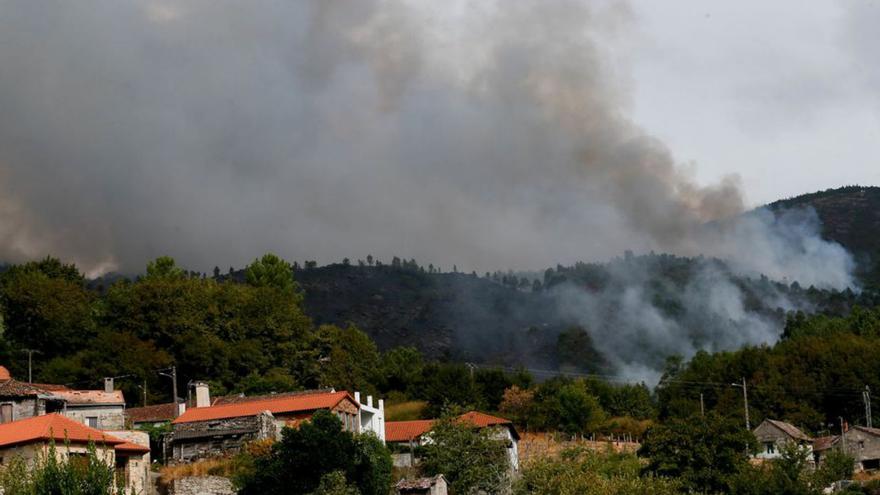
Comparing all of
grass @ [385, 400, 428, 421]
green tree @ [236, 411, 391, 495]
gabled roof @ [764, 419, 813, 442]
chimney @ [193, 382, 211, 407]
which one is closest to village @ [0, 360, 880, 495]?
chimney @ [193, 382, 211, 407]

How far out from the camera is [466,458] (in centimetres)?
6241

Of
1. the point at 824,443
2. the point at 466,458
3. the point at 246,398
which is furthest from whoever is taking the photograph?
the point at 824,443

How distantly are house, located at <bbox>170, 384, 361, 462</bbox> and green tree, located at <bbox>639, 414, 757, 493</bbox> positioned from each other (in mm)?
17780

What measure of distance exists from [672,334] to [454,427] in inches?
4514

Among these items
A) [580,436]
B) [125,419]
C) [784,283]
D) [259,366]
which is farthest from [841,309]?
[125,419]

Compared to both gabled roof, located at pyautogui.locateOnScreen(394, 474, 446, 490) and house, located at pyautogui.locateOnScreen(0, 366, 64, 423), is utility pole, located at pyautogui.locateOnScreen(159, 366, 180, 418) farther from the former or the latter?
gabled roof, located at pyautogui.locateOnScreen(394, 474, 446, 490)

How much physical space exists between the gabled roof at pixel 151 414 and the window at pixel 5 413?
10.4 m

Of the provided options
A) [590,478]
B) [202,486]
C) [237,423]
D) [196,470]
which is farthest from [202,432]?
[590,478]

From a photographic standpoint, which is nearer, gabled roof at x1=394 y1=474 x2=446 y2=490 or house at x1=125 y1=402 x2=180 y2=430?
gabled roof at x1=394 y1=474 x2=446 y2=490

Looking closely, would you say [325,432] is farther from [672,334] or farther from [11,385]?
[672,334]

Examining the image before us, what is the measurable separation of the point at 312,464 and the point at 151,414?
24674 mm

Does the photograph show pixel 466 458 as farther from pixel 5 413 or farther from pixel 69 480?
pixel 69 480

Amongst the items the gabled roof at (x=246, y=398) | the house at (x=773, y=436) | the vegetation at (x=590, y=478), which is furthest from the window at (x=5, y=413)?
the house at (x=773, y=436)

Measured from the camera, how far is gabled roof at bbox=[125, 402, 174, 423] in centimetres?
7009
